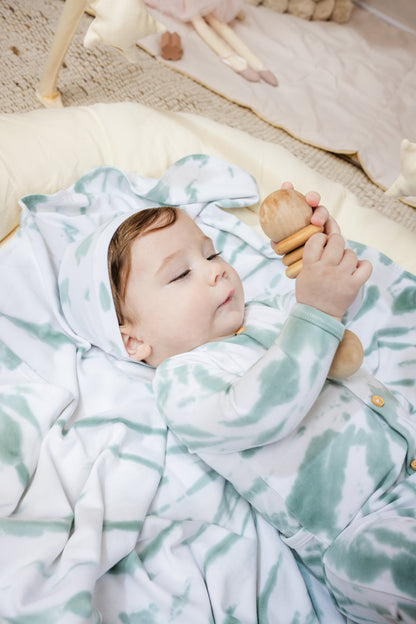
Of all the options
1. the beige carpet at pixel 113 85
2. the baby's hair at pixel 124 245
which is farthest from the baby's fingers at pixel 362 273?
the beige carpet at pixel 113 85

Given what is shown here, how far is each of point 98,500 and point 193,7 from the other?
1883 millimetres

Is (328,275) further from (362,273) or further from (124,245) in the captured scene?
(124,245)

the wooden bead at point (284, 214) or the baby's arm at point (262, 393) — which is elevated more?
the wooden bead at point (284, 214)

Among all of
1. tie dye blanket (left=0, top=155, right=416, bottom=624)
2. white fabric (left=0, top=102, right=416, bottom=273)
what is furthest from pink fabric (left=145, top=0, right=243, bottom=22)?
tie dye blanket (left=0, top=155, right=416, bottom=624)

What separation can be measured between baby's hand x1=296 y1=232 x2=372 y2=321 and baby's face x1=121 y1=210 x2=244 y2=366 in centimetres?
21

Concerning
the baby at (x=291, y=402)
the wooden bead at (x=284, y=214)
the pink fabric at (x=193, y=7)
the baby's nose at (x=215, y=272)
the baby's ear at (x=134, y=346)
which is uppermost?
the wooden bead at (x=284, y=214)

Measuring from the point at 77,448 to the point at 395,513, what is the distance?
515mm

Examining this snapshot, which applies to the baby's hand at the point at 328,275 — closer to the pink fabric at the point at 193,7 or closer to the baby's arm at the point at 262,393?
the baby's arm at the point at 262,393

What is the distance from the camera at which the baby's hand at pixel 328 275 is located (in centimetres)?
75

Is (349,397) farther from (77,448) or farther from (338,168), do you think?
(338,168)

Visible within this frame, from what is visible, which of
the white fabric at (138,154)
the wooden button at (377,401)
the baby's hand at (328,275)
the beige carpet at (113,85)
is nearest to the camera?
the baby's hand at (328,275)

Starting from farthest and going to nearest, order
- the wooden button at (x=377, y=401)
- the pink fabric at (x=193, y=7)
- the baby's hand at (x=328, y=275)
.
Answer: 1. the pink fabric at (x=193, y=7)
2. the wooden button at (x=377, y=401)
3. the baby's hand at (x=328, y=275)

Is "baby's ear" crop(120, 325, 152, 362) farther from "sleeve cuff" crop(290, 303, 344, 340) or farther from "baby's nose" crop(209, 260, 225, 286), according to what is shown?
"sleeve cuff" crop(290, 303, 344, 340)

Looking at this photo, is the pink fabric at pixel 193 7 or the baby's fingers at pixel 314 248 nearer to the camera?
the baby's fingers at pixel 314 248
